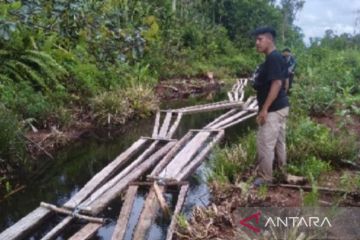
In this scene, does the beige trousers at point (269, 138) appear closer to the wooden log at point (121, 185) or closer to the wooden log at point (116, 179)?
the wooden log at point (121, 185)

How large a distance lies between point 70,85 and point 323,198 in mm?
8521

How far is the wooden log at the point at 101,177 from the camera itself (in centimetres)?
619

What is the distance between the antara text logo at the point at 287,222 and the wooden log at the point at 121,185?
1953 millimetres

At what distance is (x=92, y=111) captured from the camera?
11883 millimetres

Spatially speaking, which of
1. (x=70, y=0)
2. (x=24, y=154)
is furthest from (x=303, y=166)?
(x=24, y=154)

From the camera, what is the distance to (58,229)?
5426 millimetres

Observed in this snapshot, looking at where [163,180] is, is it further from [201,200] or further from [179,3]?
[179,3]

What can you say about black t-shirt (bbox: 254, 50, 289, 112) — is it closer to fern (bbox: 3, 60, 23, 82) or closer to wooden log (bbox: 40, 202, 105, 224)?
wooden log (bbox: 40, 202, 105, 224)

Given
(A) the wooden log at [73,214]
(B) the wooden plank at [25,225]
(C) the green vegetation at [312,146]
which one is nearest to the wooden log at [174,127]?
(C) the green vegetation at [312,146]

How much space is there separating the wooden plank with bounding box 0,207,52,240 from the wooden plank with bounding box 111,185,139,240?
1002 mm

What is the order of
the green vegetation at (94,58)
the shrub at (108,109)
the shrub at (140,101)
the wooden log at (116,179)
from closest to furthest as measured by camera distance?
1. the green vegetation at (94,58)
2. the wooden log at (116,179)
3. the shrub at (108,109)
4. the shrub at (140,101)

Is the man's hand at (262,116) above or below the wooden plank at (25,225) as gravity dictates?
above

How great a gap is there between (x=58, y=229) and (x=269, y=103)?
10.0 feet

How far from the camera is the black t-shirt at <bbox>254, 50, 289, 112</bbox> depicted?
19.1ft
